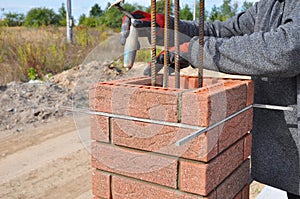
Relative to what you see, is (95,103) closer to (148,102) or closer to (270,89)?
(148,102)

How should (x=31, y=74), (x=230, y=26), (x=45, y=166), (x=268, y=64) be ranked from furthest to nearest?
(x=31, y=74) < (x=45, y=166) < (x=230, y=26) < (x=268, y=64)

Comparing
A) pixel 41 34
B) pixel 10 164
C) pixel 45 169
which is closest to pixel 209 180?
pixel 45 169

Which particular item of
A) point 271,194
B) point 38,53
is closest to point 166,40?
point 271,194

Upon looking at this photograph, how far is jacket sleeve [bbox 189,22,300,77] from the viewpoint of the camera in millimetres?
1188

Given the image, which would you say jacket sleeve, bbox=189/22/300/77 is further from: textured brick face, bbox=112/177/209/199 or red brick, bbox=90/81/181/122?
textured brick face, bbox=112/177/209/199

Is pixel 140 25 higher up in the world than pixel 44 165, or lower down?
higher up

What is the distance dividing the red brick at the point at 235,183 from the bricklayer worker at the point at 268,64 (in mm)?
174

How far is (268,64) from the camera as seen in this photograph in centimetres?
121

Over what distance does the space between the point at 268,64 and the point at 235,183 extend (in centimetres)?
51

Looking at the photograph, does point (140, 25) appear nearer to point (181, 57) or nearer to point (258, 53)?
point (181, 57)

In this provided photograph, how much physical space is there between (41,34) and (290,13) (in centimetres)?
984

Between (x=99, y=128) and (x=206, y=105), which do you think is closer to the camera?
(x=206, y=105)

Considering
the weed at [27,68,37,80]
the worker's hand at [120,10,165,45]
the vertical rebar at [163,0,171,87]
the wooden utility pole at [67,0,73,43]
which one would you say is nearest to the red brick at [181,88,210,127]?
the vertical rebar at [163,0,171,87]

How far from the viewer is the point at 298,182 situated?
5.13ft
